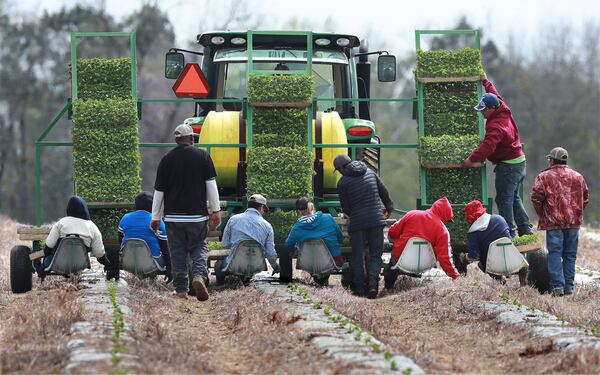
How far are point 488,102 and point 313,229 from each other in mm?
2627

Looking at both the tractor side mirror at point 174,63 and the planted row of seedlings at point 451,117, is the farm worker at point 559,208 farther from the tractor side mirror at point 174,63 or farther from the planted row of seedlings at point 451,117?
the tractor side mirror at point 174,63

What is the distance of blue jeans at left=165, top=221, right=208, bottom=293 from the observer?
1473 cm

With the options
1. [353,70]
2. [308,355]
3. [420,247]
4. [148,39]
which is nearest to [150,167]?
[148,39]

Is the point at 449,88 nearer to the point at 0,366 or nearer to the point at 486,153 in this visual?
the point at 486,153

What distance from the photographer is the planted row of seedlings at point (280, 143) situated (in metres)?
16.5

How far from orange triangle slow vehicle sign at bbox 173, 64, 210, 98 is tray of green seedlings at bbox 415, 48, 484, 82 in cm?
284

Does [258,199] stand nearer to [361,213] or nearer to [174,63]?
[361,213]

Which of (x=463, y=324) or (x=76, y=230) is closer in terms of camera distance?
(x=463, y=324)

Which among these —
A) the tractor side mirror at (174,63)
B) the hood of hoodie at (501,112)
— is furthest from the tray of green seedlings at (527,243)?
the tractor side mirror at (174,63)

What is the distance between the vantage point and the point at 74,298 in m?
13.1

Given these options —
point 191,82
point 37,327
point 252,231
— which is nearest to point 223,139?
point 191,82

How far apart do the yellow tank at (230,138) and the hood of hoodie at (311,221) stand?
139 cm

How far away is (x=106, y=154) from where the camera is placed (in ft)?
54.1

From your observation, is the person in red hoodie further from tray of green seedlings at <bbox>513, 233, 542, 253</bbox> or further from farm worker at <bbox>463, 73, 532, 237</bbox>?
farm worker at <bbox>463, 73, 532, 237</bbox>
